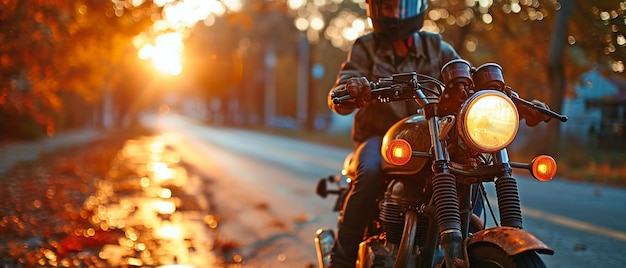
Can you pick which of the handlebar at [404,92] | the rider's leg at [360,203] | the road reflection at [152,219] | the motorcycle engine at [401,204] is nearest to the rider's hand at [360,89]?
the handlebar at [404,92]

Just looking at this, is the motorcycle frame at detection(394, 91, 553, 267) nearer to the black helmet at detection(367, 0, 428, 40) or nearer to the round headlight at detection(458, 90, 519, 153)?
the round headlight at detection(458, 90, 519, 153)

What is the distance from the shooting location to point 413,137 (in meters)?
3.30

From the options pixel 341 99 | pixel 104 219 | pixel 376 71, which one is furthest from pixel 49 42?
pixel 341 99

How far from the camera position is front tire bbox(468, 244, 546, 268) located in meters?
2.47

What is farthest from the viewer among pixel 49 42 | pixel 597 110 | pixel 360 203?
pixel 597 110

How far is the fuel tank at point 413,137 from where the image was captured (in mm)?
3205

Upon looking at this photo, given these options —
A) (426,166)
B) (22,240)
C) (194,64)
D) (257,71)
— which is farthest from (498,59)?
(257,71)

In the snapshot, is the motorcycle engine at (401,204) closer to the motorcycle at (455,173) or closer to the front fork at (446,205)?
the motorcycle at (455,173)

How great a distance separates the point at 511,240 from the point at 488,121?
0.51m

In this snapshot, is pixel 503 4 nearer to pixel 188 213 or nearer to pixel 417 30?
pixel 188 213

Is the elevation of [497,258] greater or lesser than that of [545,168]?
lesser

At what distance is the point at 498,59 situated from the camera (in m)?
22.0

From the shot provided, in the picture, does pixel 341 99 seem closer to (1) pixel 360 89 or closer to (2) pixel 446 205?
(1) pixel 360 89

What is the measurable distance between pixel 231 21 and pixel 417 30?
1024 cm
